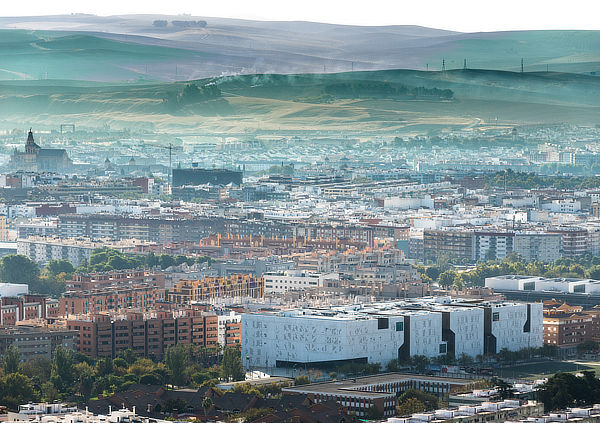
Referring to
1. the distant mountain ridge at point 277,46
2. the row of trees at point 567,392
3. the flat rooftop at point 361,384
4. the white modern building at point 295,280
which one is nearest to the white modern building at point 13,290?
the white modern building at point 295,280

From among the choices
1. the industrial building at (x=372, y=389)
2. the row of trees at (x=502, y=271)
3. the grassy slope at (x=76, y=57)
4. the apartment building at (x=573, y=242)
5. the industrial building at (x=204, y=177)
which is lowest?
the industrial building at (x=372, y=389)

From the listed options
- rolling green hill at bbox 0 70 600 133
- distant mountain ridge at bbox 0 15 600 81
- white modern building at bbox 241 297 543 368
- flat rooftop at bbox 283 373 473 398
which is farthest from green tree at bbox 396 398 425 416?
rolling green hill at bbox 0 70 600 133

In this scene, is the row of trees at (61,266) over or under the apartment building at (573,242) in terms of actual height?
under

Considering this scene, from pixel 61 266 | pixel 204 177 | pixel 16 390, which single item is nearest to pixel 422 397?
pixel 16 390

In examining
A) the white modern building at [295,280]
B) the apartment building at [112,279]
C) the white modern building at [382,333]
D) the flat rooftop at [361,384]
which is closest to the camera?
the flat rooftop at [361,384]

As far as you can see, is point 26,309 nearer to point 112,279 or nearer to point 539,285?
point 112,279

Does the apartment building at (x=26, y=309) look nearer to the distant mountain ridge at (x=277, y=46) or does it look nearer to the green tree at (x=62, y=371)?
the green tree at (x=62, y=371)

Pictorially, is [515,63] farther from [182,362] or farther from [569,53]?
[182,362]
